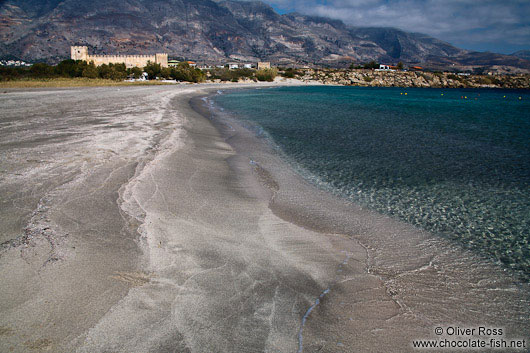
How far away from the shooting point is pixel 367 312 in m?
3.46

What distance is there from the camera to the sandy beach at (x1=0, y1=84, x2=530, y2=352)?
291cm

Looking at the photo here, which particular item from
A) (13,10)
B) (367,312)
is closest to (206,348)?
(367,312)

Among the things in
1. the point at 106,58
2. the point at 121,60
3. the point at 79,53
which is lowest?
the point at 121,60

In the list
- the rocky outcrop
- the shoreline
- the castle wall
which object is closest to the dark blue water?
the shoreline

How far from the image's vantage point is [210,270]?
3.88 meters

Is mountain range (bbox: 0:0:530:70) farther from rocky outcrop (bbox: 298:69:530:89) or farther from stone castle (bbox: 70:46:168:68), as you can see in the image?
rocky outcrop (bbox: 298:69:530:89)

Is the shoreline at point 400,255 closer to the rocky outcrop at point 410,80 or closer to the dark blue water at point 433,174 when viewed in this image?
the dark blue water at point 433,174

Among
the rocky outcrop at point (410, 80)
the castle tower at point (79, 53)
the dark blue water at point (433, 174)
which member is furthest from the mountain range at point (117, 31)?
the dark blue water at point (433, 174)

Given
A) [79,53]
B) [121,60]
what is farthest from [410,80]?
[79,53]

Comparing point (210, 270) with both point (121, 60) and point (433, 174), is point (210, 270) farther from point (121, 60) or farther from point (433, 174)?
point (121, 60)

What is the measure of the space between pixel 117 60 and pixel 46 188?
81030 millimetres

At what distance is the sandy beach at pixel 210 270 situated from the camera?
9.56 ft

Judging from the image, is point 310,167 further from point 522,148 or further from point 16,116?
point 16,116

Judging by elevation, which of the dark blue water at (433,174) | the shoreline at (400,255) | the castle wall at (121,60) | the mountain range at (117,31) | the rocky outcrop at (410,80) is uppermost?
the mountain range at (117,31)
